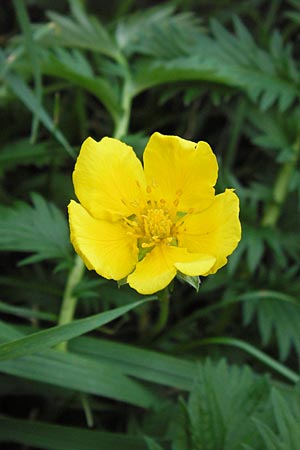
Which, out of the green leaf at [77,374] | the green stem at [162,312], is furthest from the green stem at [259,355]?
the green leaf at [77,374]

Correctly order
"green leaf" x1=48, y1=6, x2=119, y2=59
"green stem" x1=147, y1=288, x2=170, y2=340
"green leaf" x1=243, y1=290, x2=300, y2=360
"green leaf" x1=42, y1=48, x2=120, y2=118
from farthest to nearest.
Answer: "green leaf" x1=48, y1=6, x2=119, y2=59
"green leaf" x1=42, y1=48, x2=120, y2=118
"green leaf" x1=243, y1=290, x2=300, y2=360
"green stem" x1=147, y1=288, x2=170, y2=340

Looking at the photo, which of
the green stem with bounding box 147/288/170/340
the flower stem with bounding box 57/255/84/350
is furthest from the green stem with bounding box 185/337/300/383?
the flower stem with bounding box 57/255/84/350

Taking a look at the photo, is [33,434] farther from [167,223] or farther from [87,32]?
[87,32]

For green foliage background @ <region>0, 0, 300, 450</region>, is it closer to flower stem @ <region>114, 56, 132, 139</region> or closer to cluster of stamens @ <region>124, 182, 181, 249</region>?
flower stem @ <region>114, 56, 132, 139</region>

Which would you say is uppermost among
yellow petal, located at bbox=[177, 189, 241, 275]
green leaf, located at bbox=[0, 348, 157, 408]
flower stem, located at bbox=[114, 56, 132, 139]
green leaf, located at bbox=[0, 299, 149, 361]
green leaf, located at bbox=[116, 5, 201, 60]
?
green leaf, located at bbox=[116, 5, 201, 60]

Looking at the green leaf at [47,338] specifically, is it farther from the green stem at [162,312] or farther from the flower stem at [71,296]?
the flower stem at [71,296]

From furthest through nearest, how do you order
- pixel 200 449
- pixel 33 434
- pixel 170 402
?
pixel 170 402
pixel 33 434
pixel 200 449

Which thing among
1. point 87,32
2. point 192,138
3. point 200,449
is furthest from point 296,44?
point 200,449
